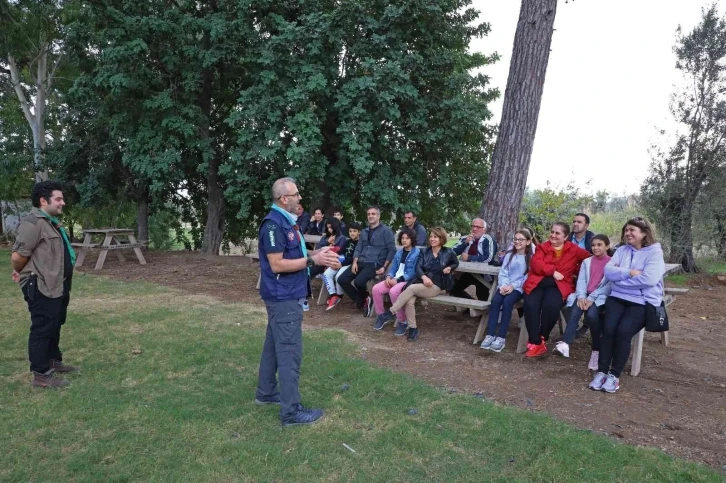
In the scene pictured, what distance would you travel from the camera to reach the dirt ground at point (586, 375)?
3.89 m

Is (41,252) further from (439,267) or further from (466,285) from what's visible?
(466,285)

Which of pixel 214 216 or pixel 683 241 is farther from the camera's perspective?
pixel 214 216

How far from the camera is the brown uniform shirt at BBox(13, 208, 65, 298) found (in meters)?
4.38

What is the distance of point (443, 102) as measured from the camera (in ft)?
35.5

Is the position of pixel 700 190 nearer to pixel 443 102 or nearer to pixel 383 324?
pixel 443 102

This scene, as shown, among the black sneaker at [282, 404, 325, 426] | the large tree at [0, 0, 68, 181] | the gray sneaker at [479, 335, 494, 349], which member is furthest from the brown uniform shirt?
the large tree at [0, 0, 68, 181]

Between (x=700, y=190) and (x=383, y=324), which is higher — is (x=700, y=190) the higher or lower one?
the higher one

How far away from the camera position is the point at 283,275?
12.2 ft

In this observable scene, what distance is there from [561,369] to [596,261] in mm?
1196

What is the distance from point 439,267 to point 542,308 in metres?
1.30

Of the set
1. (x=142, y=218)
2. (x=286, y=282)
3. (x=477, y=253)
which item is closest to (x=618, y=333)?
(x=477, y=253)

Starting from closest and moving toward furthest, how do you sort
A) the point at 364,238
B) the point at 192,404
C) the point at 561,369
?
the point at 192,404 → the point at 561,369 → the point at 364,238

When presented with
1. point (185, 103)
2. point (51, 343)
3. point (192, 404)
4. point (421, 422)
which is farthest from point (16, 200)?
point (421, 422)

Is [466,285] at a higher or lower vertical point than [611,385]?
higher
